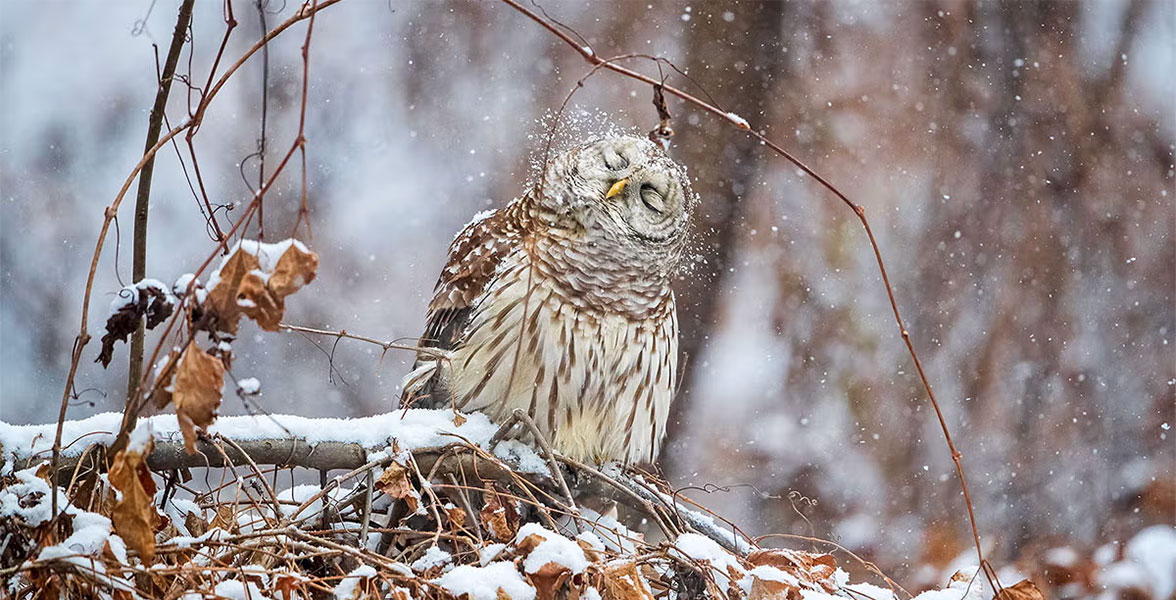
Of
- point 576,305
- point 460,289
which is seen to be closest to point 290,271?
point 576,305

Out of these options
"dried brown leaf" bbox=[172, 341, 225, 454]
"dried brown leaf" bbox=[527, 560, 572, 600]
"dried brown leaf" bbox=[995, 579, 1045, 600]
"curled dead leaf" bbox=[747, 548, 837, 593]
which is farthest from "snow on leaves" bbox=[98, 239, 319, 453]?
"dried brown leaf" bbox=[995, 579, 1045, 600]

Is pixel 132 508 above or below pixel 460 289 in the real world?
below

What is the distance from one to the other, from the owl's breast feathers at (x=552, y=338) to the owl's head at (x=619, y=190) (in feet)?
0.19

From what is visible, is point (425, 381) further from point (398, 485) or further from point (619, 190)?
point (398, 485)

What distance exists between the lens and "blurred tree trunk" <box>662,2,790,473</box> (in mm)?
4117

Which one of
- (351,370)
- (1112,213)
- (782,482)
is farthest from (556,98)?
(1112,213)

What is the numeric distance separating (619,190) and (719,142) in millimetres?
1982

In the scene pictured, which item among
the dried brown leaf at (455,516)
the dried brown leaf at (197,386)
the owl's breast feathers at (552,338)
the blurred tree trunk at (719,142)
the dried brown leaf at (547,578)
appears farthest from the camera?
the blurred tree trunk at (719,142)

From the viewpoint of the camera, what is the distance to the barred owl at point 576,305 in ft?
7.56

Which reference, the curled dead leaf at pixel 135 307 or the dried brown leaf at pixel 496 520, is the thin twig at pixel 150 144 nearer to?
the curled dead leaf at pixel 135 307

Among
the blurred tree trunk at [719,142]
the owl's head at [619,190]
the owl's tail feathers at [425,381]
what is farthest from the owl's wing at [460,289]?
the blurred tree trunk at [719,142]

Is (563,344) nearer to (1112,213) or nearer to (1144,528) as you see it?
(1144,528)

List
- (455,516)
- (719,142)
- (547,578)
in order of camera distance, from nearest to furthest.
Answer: (547,578) < (455,516) < (719,142)

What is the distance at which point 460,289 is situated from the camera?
8.05 ft
